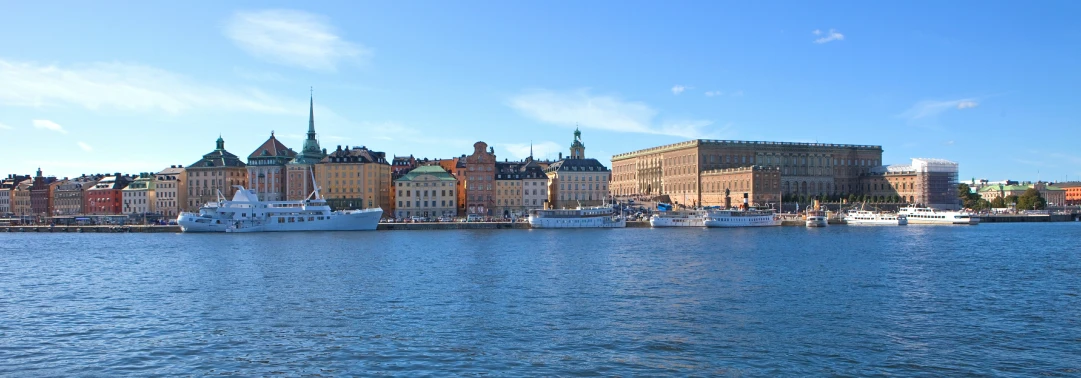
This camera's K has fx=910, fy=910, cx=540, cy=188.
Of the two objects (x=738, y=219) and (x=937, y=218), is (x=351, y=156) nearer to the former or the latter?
(x=738, y=219)

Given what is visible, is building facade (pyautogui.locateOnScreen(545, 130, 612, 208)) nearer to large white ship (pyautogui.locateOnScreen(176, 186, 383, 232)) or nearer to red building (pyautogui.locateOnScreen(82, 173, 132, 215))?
large white ship (pyautogui.locateOnScreen(176, 186, 383, 232))

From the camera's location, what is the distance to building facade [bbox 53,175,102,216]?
158 meters

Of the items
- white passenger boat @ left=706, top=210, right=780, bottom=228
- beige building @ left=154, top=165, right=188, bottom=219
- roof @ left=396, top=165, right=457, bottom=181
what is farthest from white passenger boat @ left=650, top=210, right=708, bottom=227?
beige building @ left=154, top=165, right=188, bottom=219

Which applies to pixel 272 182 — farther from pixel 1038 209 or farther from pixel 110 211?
pixel 1038 209

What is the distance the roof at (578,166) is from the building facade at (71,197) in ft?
277

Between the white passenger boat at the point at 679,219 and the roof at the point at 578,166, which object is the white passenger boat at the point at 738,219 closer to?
the white passenger boat at the point at 679,219

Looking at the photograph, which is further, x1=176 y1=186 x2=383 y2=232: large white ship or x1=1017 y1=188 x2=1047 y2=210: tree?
x1=1017 y1=188 x2=1047 y2=210: tree

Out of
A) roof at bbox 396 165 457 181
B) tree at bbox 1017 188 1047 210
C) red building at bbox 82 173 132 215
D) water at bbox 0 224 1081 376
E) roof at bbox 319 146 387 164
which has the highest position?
roof at bbox 319 146 387 164

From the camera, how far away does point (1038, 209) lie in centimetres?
16938

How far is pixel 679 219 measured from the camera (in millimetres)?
118250

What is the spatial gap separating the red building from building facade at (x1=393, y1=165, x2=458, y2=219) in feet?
189

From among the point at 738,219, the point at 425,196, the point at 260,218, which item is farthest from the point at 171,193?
the point at 738,219

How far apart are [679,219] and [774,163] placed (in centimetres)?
4857

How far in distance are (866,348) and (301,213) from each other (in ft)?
280
